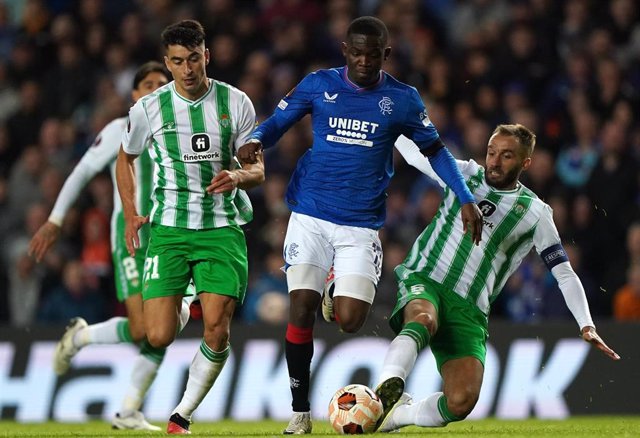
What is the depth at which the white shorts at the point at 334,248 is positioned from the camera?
8.13 m

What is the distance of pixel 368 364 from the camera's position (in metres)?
11.6

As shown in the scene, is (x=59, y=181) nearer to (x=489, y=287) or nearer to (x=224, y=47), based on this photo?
(x=224, y=47)

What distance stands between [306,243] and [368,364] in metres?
3.65

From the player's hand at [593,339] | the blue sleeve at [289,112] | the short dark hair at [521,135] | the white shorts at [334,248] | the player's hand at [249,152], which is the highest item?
the blue sleeve at [289,112]

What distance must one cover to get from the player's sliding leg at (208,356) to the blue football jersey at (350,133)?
2.57ft

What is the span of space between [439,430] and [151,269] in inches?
82.9

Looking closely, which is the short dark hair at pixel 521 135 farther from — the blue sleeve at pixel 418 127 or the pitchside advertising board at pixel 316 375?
the pitchside advertising board at pixel 316 375

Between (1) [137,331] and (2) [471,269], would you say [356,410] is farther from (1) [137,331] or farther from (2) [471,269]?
(1) [137,331]

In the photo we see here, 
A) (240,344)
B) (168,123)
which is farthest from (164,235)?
(240,344)

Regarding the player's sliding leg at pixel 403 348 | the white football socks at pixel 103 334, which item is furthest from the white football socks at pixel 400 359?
the white football socks at pixel 103 334

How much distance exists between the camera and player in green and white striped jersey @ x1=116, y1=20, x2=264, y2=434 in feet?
27.1

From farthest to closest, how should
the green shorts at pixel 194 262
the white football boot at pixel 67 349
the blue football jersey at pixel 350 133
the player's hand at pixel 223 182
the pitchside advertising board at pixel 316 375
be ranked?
the pitchside advertising board at pixel 316 375
the white football boot at pixel 67 349
the green shorts at pixel 194 262
the blue football jersey at pixel 350 133
the player's hand at pixel 223 182

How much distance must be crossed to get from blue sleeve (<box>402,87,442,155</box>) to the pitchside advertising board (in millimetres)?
3599

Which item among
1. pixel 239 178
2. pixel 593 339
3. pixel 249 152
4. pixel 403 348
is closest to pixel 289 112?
pixel 249 152
